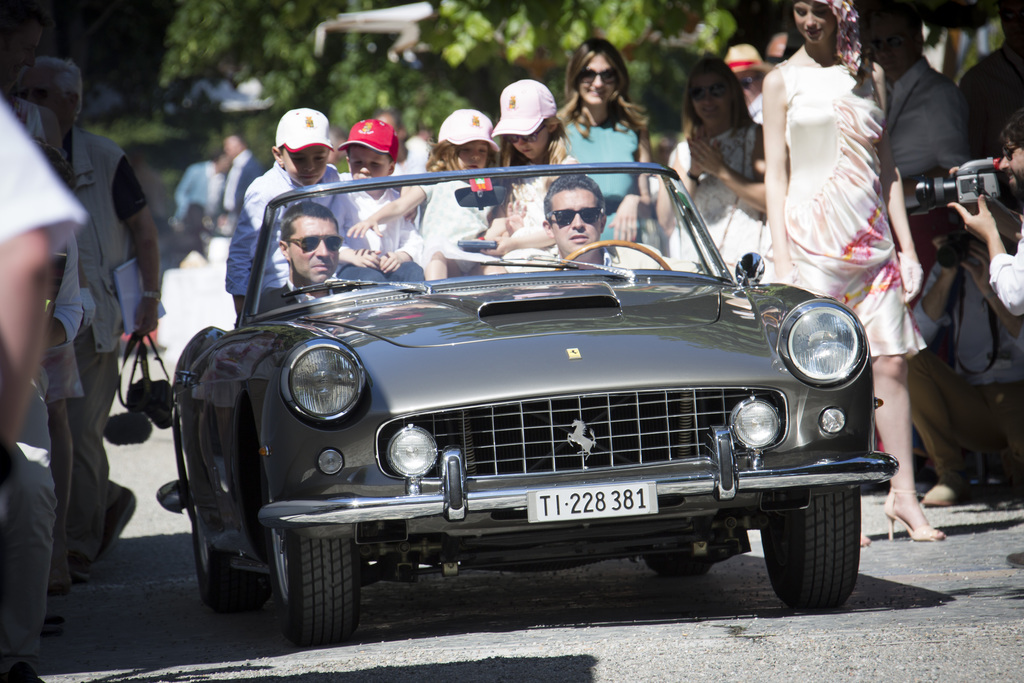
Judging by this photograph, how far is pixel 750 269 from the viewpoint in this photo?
5.13 meters

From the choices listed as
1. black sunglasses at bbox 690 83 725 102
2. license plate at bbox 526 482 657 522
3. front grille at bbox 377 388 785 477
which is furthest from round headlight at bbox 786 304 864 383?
black sunglasses at bbox 690 83 725 102

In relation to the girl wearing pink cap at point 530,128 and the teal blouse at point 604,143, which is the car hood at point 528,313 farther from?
the teal blouse at point 604,143

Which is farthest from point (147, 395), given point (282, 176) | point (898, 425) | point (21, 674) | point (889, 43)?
point (889, 43)

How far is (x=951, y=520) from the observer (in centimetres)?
655

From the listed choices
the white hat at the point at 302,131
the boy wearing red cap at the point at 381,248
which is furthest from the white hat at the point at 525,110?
the boy wearing red cap at the point at 381,248

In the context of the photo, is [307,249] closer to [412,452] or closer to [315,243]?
[315,243]

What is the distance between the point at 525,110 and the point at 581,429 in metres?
2.77

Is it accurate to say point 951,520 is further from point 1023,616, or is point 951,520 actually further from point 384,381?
point 384,381

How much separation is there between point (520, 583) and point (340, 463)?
6.12 feet

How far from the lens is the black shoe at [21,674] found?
11.6 feet

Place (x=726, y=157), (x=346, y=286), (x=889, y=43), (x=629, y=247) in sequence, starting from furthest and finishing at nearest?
1. (x=889, y=43)
2. (x=726, y=157)
3. (x=629, y=247)
4. (x=346, y=286)

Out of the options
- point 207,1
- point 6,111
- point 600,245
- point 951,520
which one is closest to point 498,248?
point 600,245

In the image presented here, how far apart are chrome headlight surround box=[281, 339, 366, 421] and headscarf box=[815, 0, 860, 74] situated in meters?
2.96

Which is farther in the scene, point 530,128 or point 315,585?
point 530,128
